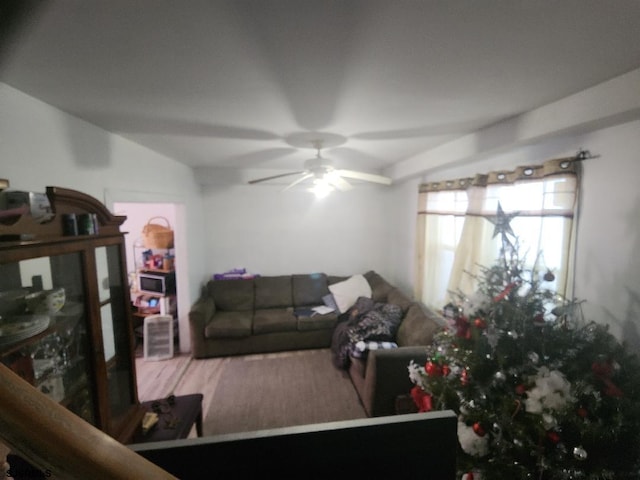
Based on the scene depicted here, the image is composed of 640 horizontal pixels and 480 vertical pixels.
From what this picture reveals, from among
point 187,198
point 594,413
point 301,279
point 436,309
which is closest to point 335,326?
point 301,279

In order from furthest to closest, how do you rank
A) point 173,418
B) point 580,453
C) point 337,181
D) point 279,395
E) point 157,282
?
point 157,282
point 279,395
point 337,181
point 173,418
point 580,453

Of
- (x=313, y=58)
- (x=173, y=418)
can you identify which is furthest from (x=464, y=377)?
(x=173, y=418)

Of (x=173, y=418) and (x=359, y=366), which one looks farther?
(x=359, y=366)

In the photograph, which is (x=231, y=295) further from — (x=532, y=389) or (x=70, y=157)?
(x=532, y=389)

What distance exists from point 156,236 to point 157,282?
0.59 metres

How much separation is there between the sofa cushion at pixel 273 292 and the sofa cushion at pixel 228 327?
43cm

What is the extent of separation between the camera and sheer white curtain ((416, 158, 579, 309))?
1.65 metres

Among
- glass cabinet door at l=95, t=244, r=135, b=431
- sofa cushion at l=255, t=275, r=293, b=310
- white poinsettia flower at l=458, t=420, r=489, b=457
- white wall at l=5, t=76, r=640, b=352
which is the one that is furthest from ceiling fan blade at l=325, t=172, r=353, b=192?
sofa cushion at l=255, t=275, r=293, b=310

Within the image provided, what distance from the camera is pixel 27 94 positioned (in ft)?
4.37

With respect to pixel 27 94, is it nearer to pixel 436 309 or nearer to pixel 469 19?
pixel 469 19

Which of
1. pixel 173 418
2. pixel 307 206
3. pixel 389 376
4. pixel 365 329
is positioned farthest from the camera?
pixel 307 206

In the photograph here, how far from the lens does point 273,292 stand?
4.02m

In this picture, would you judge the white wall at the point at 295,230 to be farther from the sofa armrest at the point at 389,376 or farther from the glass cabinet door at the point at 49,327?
the glass cabinet door at the point at 49,327

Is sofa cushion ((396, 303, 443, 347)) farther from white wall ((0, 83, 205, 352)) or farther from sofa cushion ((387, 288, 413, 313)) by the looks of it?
white wall ((0, 83, 205, 352))
